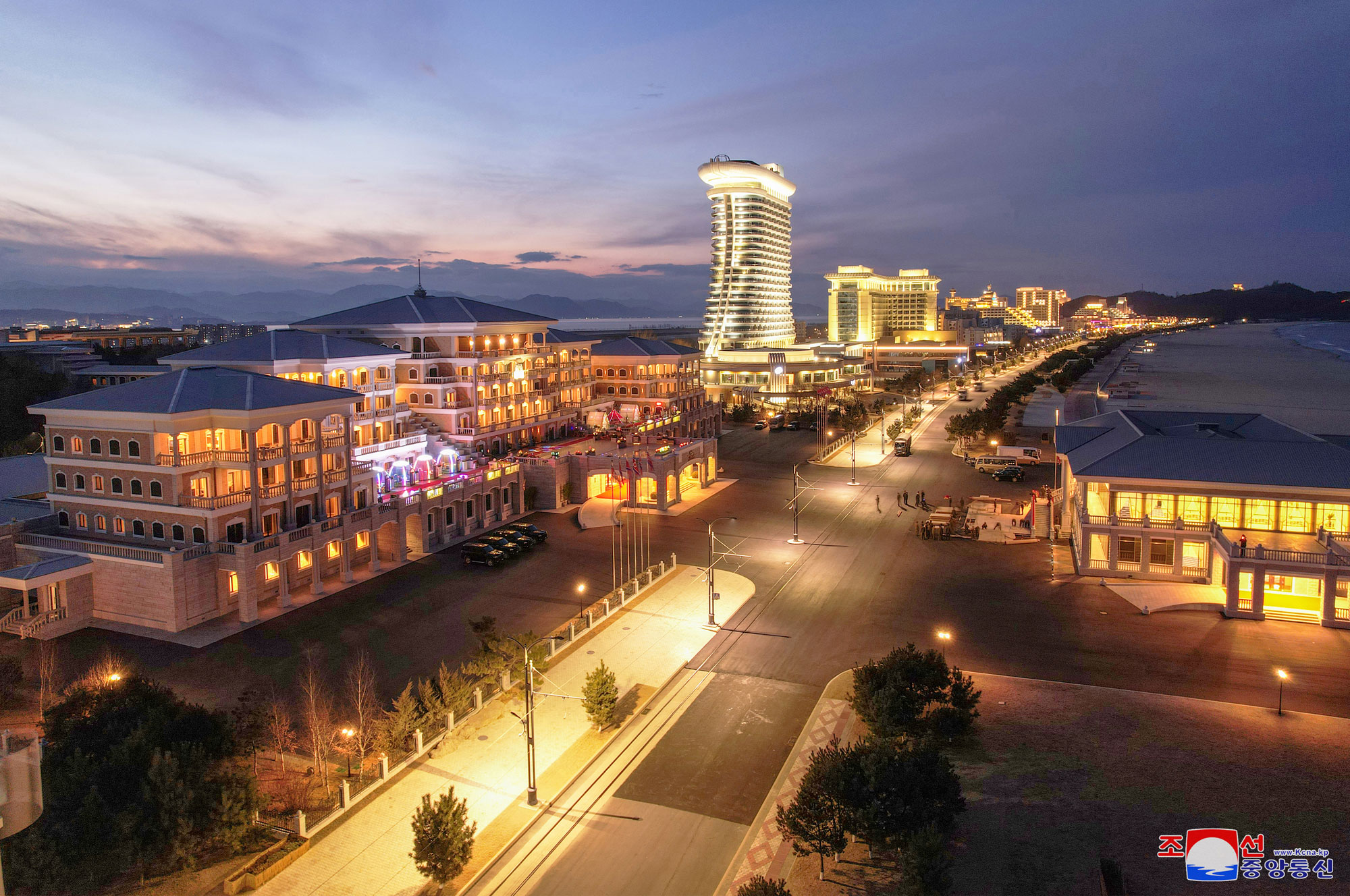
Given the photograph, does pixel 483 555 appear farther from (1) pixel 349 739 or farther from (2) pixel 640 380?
(2) pixel 640 380

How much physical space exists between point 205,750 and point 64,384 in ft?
289

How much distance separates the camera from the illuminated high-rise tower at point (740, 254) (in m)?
152

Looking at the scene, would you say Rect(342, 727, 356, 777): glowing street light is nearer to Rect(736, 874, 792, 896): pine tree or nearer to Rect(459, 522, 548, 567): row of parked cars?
Rect(736, 874, 792, 896): pine tree

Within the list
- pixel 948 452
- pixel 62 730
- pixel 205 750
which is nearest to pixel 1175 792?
pixel 205 750

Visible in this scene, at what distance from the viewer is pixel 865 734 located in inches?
1010

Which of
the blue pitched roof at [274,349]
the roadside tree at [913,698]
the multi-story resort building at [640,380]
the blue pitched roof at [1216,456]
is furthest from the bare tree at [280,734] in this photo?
the multi-story resort building at [640,380]

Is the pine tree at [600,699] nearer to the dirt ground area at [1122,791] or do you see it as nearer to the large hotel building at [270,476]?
the dirt ground area at [1122,791]

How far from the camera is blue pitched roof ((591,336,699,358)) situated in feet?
277

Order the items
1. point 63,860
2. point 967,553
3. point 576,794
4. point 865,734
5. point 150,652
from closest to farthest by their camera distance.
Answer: point 63,860 → point 576,794 → point 865,734 → point 150,652 → point 967,553

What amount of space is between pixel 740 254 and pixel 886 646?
427 ft

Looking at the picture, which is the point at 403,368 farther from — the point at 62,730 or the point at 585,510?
the point at 62,730

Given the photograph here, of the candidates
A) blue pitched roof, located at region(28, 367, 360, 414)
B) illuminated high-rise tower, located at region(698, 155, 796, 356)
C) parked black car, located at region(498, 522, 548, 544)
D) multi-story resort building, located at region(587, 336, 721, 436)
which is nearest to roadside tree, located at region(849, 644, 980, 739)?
parked black car, located at region(498, 522, 548, 544)

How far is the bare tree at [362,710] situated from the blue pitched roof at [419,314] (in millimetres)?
35434

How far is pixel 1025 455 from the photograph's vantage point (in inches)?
3036
